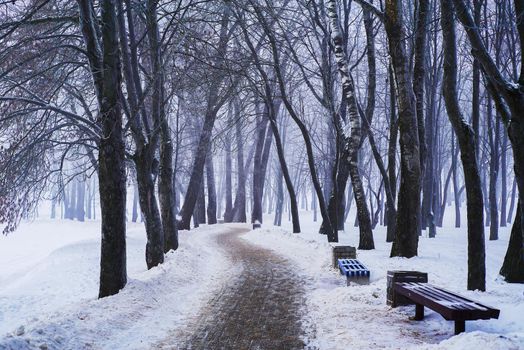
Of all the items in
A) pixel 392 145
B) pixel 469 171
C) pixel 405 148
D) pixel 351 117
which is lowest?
pixel 469 171

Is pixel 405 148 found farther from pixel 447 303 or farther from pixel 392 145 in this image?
pixel 447 303

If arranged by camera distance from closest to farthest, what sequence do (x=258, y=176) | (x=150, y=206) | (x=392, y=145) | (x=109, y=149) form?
(x=109, y=149)
(x=150, y=206)
(x=392, y=145)
(x=258, y=176)

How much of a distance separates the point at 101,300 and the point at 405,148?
26.2ft

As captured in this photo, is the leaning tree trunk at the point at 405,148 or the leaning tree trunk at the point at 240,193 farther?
the leaning tree trunk at the point at 240,193

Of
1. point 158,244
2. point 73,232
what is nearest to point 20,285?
point 158,244

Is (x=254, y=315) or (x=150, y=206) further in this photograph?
(x=150, y=206)

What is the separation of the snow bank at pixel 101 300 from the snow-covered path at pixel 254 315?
0.32m

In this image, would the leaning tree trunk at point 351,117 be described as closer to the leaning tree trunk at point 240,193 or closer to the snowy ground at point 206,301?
the snowy ground at point 206,301

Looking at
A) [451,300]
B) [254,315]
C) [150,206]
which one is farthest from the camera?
[150,206]

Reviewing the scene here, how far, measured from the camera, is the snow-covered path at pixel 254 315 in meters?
6.00

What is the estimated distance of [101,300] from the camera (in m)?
7.62

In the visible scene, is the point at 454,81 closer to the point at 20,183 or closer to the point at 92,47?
the point at 92,47

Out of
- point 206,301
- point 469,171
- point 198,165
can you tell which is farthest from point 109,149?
point 198,165

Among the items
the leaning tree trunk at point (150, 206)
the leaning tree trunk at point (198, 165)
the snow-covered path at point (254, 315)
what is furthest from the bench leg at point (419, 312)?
the leaning tree trunk at point (198, 165)
